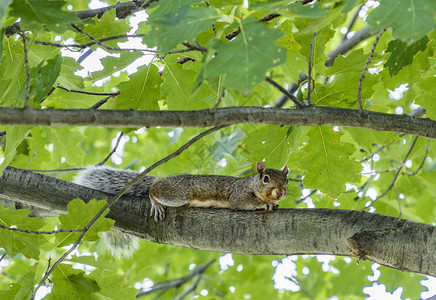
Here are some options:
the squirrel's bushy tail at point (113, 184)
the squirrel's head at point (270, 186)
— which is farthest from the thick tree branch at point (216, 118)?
the squirrel's bushy tail at point (113, 184)

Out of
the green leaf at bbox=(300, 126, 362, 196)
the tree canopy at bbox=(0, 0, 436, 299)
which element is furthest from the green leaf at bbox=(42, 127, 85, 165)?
the green leaf at bbox=(300, 126, 362, 196)

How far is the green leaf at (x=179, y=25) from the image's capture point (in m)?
1.54

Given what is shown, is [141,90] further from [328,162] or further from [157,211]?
[328,162]

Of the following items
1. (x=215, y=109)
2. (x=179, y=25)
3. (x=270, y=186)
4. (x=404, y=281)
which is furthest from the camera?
(x=404, y=281)

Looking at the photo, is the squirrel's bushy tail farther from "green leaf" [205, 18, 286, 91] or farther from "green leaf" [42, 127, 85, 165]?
"green leaf" [205, 18, 286, 91]

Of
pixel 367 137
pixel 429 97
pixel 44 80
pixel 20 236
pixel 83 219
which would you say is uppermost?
Answer: pixel 429 97

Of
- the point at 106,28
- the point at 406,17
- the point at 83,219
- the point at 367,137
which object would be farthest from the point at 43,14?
the point at 367,137

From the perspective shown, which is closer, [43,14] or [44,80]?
[43,14]

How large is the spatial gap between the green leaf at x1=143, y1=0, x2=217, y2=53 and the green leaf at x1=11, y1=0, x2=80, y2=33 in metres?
0.30

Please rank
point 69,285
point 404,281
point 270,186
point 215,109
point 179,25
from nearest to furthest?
point 179,25
point 215,109
point 69,285
point 270,186
point 404,281

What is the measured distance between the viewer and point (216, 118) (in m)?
1.91

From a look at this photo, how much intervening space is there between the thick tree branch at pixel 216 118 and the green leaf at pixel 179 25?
1.08 feet

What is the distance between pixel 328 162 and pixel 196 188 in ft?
3.32

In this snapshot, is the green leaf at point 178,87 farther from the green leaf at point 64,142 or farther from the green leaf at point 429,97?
the green leaf at point 64,142
